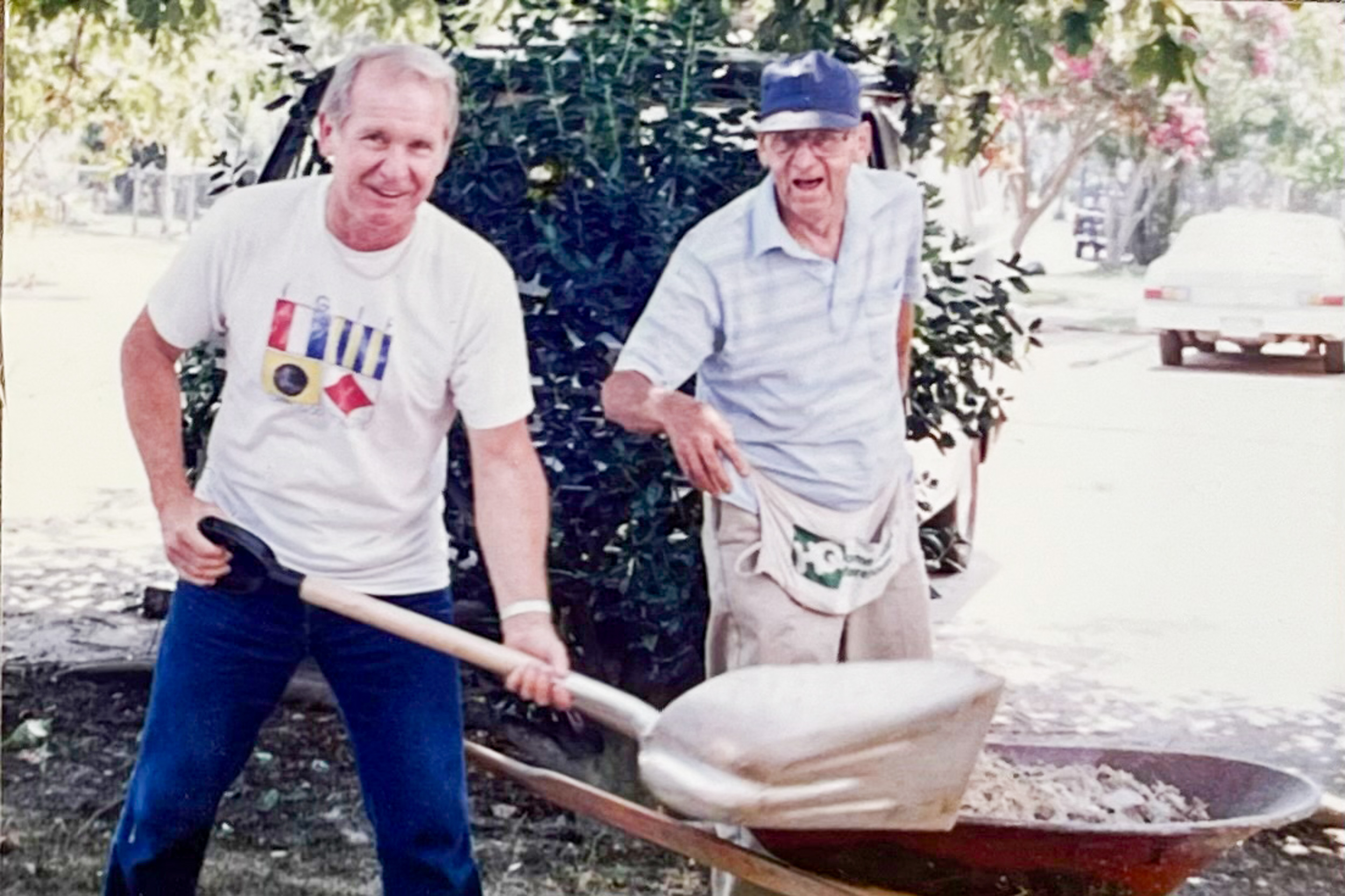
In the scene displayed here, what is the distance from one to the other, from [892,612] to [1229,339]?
0.83m

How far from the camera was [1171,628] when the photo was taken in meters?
3.20

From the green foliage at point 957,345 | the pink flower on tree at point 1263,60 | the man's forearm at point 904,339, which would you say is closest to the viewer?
the man's forearm at point 904,339

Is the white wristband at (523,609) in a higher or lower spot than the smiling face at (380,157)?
lower

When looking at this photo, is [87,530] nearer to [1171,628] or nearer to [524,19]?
[524,19]

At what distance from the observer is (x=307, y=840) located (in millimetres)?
3213

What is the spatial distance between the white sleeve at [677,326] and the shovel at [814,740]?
0.66 meters

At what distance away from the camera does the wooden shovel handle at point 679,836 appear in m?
2.27

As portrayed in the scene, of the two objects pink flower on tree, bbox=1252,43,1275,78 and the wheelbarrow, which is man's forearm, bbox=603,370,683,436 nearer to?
the wheelbarrow

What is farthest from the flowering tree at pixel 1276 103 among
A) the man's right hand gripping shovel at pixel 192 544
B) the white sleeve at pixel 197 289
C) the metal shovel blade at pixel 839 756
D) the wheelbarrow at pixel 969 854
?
the man's right hand gripping shovel at pixel 192 544

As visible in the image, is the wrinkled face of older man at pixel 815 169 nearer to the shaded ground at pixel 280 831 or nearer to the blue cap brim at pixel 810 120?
the blue cap brim at pixel 810 120

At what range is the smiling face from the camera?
2.73 meters

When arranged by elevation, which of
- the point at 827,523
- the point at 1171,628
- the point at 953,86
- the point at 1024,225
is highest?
the point at 953,86

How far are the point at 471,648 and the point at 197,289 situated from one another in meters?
0.80

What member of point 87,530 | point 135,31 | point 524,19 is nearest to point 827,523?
point 524,19
